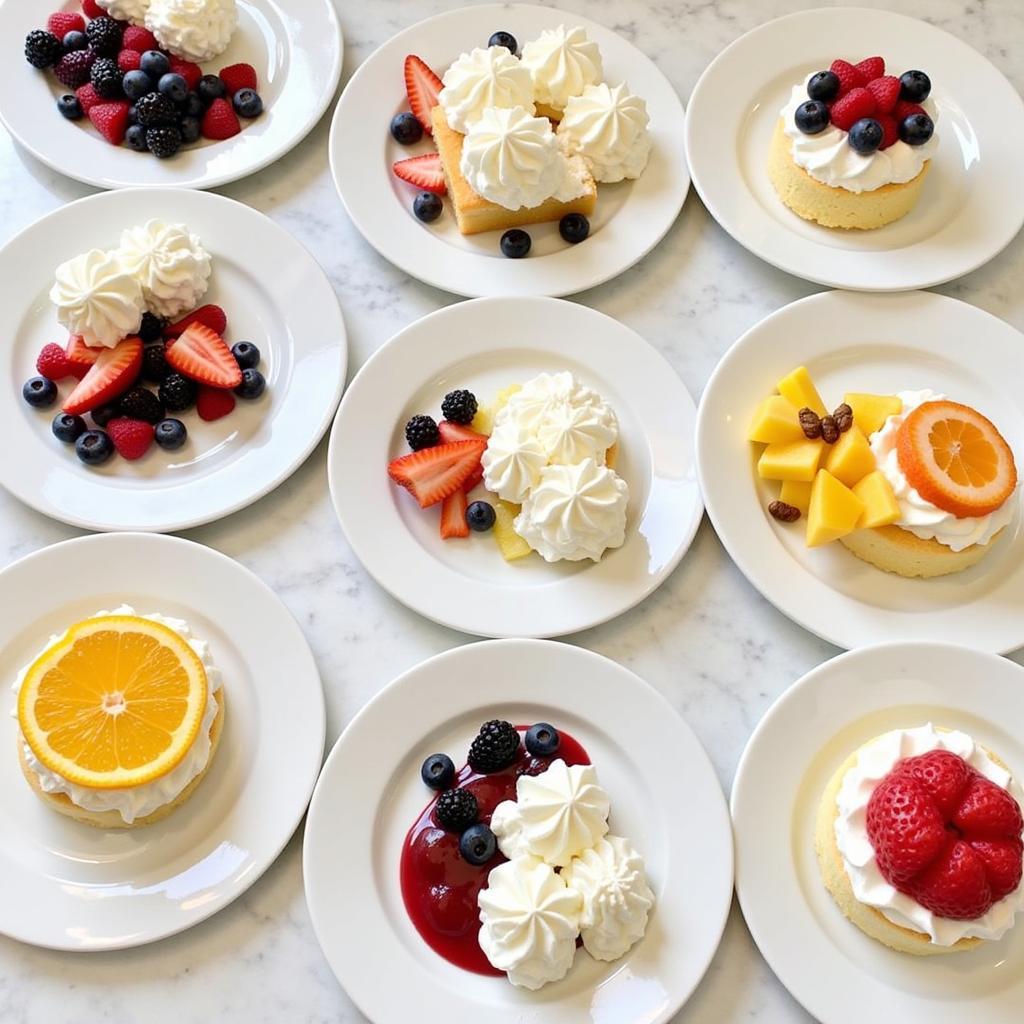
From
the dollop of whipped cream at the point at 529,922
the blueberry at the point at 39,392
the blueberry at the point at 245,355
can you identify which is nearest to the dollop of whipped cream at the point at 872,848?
the dollop of whipped cream at the point at 529,922

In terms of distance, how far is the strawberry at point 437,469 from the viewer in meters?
2.34

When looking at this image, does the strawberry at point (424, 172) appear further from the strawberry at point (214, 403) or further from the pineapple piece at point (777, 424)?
the pineapple piece at point (777, 424)

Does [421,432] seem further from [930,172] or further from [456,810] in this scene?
[930,172]

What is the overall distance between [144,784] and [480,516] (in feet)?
2.76

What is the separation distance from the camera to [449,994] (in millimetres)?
2010

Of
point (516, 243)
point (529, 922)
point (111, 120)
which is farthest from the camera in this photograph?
point (111, 120)

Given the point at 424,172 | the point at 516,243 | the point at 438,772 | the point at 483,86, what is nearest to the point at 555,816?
the point at 438,772

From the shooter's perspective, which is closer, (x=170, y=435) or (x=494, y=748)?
(x=494, y=748)

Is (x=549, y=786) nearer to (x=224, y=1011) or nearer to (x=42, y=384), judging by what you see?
(x=224, y=1011)

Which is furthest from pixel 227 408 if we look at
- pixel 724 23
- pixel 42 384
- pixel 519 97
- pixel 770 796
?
pixel 724 23

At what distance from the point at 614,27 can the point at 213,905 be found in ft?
7.75

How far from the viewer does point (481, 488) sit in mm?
2414

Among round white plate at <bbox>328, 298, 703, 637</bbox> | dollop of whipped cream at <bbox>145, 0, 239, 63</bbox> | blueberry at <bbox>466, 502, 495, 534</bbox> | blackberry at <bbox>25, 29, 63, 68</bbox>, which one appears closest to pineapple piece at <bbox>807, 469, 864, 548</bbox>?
round white plate at <bbox>328, 298, 703, 637</bbox>

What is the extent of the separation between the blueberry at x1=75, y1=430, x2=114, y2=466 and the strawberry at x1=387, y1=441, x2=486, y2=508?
0.62 meters
